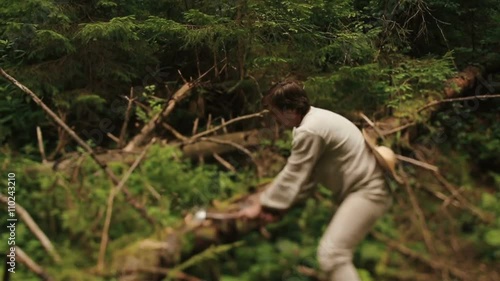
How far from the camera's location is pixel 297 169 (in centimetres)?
322

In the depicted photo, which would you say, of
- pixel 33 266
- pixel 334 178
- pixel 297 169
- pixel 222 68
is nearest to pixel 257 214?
pixel 297 169

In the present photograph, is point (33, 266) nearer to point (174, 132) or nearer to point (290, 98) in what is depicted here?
point (290, 98)

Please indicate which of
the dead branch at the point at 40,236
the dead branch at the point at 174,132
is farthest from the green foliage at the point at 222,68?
the dead branch at the point at 40,236

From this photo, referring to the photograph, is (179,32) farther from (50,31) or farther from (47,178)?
(47,178)

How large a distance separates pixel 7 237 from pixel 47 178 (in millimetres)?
627

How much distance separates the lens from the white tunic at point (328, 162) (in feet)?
10.5

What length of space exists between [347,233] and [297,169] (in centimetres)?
55

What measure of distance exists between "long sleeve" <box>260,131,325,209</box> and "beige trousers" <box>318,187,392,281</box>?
1.15 ft

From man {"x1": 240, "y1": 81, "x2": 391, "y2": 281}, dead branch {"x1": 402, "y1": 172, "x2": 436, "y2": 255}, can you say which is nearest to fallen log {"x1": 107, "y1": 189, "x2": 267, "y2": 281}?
man {"x1": 240, "y1": 81, "x2": 391, "y2": 281}

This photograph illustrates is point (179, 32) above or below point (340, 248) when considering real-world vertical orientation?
above

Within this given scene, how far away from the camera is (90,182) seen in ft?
14.3

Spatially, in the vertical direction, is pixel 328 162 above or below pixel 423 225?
above

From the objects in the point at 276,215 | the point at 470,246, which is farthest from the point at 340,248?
the point at 470,246

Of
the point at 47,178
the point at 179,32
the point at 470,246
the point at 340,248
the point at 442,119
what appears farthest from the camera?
the point at 442,119
